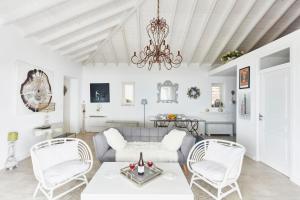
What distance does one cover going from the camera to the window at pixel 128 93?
6953mm

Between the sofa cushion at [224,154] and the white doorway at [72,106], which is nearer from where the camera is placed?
the sofa cushion at [224,154]

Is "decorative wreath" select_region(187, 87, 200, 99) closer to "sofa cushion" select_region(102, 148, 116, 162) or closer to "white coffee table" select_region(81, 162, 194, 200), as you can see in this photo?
"sofa cushion" select_region(102, 148, 116, 162)

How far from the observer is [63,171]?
7.18 feet

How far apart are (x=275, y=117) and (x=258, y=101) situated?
0.55 m

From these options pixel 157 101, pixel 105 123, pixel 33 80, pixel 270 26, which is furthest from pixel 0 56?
pixel 270 26

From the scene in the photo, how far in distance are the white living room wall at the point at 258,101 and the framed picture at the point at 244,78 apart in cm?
11

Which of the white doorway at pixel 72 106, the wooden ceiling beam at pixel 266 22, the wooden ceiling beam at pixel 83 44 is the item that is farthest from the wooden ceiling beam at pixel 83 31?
the wooden ceiling beam at pixel 266 22

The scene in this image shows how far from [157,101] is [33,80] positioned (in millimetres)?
4454

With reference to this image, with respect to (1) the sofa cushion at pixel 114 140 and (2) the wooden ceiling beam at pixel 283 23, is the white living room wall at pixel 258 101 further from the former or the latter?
(1) the sofa cushion at pixel 114 140

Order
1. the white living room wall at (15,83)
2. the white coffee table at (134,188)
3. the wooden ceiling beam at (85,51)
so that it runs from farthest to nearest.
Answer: the wooden ceiling beam at (85,51) → the white living room wall at (15,83) → the white coffee table at (134,188)

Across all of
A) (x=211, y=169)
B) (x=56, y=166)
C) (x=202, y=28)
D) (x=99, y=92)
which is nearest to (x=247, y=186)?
(x=211, y=169)

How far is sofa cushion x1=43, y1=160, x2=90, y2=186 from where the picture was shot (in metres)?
2.07

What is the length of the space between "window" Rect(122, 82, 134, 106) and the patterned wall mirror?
46.0 inches

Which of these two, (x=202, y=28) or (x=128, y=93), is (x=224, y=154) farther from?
(x=128, y=93)
